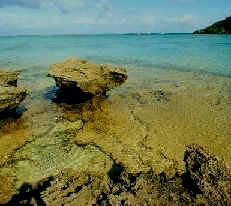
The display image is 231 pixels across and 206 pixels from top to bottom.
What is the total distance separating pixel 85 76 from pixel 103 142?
413 centimetres

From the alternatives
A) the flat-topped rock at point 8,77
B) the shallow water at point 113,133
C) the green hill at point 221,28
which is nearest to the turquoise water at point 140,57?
the flat-topped rock at point 8,77

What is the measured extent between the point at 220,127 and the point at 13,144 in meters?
6.76

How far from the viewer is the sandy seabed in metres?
5.09

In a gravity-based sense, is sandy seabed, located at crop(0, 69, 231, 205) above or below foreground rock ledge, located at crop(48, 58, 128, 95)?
below

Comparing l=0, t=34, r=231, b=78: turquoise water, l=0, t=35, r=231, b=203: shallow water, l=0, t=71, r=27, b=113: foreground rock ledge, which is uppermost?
l=0, t=71, r=27, b=113: foreground rock ledge

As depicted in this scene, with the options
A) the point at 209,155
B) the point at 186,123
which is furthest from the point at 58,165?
→ the point at 186,123

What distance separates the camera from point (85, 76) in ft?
34.2

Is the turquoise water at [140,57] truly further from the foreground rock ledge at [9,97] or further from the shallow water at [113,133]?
the foreground rock ledge at [9,97]

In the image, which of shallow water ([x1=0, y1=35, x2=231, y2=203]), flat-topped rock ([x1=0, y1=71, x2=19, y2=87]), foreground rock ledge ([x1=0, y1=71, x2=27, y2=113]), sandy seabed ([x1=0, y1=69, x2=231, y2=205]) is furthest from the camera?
flat-topped rock ([x1=0, y1=71, x2=19, y2=87])

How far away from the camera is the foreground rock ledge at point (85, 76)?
10.3 metres

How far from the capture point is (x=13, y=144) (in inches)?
282

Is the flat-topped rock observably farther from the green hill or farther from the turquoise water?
the green hill

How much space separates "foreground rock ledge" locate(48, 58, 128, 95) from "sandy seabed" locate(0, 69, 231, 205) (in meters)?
0.78

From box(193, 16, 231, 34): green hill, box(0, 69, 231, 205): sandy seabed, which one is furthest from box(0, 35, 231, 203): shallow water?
box(193, 16, 231, 34): green hill
